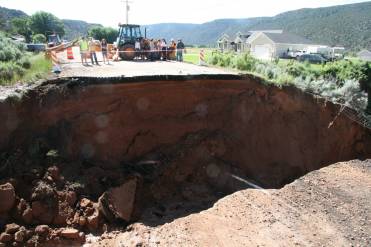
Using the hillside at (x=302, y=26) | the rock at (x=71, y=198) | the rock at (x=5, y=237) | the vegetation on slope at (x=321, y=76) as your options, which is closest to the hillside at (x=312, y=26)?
the hillside at (x=302, y=26)

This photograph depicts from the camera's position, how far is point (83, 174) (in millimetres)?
10344

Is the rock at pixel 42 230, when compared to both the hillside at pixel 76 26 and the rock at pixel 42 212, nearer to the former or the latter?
the rock at pixel 42 212

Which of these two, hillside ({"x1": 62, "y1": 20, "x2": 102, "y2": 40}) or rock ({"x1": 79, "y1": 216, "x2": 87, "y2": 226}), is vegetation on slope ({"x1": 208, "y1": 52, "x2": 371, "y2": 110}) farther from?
hillside ({"x1": 62, "y1": 20, "x2": 102, "y2": 40})

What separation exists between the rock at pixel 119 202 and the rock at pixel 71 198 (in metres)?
0.63

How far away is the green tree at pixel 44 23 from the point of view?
210 feet

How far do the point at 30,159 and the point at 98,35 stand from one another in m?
54.3

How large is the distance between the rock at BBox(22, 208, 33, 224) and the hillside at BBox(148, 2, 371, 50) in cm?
7136

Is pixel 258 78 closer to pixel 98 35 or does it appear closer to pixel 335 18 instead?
pixel 98 35

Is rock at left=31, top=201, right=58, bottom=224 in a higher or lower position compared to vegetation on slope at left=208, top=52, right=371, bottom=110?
lower

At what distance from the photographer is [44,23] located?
65500 mm

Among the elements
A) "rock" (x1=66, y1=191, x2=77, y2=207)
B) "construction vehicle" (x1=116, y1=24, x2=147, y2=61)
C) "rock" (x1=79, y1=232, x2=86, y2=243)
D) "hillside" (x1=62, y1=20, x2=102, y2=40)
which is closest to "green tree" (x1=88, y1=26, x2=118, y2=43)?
"hillside" (x1=62, y1=20, x2=102, y2=40)

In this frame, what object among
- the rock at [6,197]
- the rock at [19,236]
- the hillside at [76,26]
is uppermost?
the rock at [6,197]

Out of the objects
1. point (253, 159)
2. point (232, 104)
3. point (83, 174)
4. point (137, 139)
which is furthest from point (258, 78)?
point (83, 174)

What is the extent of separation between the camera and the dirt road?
947 centimetres
